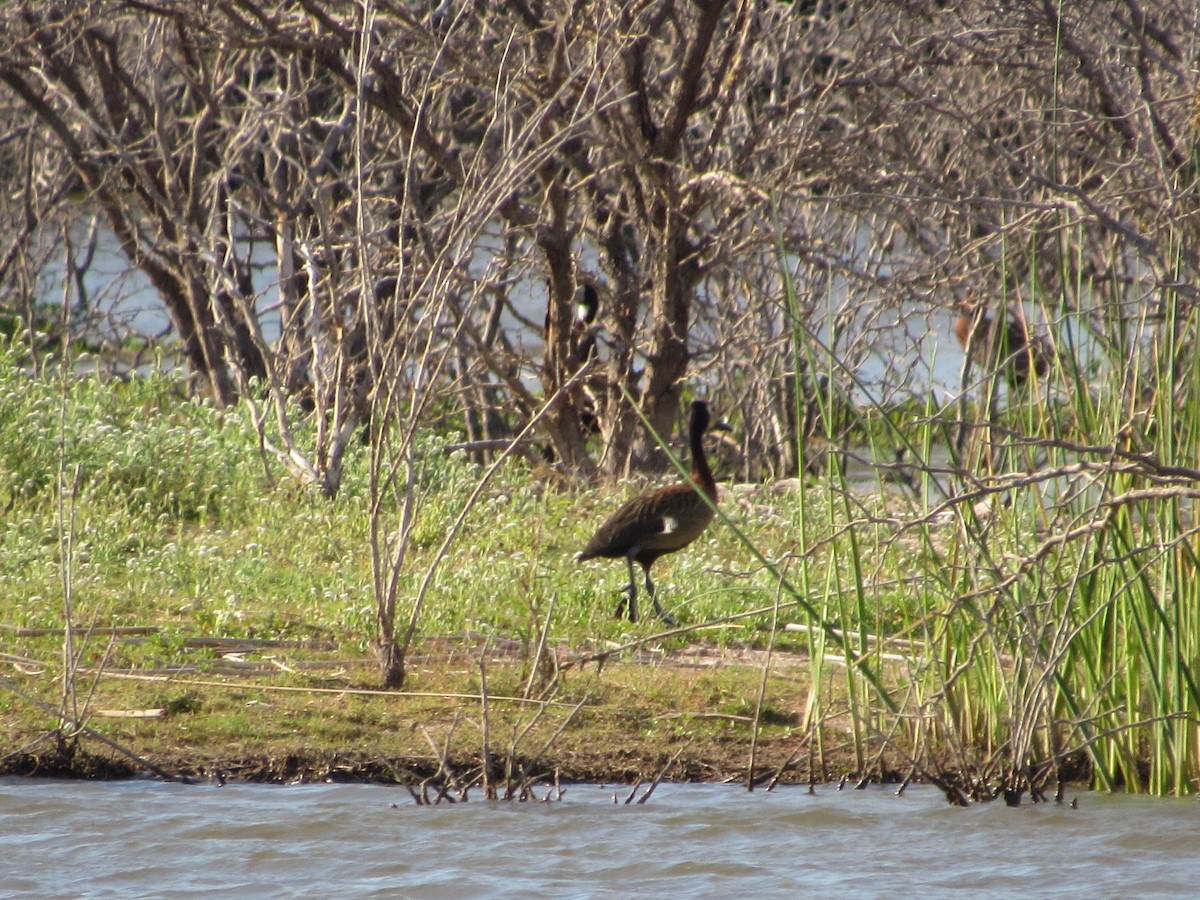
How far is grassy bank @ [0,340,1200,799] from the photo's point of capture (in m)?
4.54

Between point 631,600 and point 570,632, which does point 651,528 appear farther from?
point 570,632

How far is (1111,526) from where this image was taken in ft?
14.7

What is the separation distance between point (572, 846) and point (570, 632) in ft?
5.90

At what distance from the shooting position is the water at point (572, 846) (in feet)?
14.7

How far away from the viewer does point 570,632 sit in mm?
6441

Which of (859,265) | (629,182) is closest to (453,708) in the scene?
(629,182)

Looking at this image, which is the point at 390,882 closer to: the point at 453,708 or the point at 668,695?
the point at 453,708

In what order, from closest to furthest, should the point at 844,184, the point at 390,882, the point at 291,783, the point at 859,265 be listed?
1. the point at 390,882
2. the point at 291,783
3. the point at 844,184
4. the point at 859,265

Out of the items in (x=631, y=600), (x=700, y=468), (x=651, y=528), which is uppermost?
(x=700, y=468)

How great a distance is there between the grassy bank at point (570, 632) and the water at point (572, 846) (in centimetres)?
14

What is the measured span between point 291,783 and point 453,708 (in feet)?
2.12

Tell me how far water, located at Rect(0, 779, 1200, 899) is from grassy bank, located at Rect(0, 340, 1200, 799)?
14cm

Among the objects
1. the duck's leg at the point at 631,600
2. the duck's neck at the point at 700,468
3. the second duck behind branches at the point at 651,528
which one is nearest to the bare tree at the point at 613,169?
the duck's neck at the point at 700,468

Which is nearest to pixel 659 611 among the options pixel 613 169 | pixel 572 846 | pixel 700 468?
pixel 700 468
